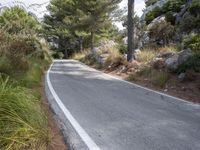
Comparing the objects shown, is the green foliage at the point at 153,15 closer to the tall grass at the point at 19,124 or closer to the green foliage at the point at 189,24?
the green foliage at the point at 189,24

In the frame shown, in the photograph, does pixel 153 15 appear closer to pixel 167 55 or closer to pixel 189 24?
pixel 189 24

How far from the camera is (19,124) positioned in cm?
539

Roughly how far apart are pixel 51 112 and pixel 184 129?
3.40 meters

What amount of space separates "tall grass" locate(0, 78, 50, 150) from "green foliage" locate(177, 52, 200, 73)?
337 inches

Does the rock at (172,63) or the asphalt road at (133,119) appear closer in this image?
the asphalt road at (133,119)

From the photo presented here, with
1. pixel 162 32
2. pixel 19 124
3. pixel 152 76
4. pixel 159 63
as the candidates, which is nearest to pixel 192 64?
pixel 152 76

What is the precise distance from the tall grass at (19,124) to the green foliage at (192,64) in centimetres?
856

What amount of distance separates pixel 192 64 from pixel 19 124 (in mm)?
9382

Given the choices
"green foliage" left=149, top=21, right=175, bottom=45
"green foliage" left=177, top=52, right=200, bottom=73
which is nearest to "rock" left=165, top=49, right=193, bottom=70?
"green foliage" left=177, top=52, right=200, bottom=73

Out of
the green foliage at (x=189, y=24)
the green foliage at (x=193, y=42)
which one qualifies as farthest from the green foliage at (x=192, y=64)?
the green foliage at (x=189, y=24)

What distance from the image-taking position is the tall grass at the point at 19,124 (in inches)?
199

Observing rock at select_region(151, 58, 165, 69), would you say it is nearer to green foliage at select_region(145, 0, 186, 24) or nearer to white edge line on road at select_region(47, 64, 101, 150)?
white edge line on road at select_region(47, 64, 101, 150)

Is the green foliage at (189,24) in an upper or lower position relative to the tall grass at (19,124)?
upper

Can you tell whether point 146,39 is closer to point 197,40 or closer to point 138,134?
point 197,40
